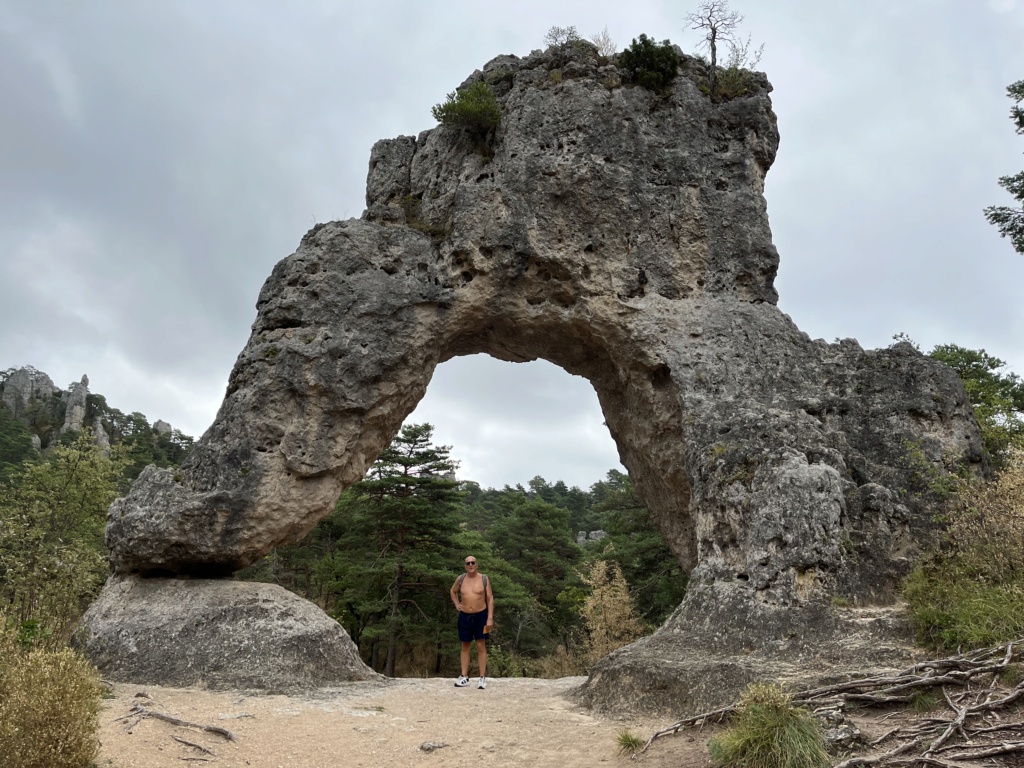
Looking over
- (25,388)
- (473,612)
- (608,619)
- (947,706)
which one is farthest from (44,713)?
(25,388)

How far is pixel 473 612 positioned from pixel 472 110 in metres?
8.82

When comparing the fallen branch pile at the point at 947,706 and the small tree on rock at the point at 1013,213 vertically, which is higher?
the small tree on rock at the point at 1013,213

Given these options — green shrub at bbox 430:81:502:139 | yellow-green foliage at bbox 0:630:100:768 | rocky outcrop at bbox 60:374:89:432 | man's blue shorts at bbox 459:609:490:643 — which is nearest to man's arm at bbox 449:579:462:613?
man's blue shorts at bbox 459:609:490:643

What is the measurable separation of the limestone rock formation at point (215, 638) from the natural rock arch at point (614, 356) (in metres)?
0.33

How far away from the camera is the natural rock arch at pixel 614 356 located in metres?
8.97

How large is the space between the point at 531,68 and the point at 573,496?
1729 inches

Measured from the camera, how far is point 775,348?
11.1 m

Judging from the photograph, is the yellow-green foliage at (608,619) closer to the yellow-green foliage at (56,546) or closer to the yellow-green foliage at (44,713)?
the yellow-green foliage at (56,546)

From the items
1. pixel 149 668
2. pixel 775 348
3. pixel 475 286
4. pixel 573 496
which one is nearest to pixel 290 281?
pixel 475 286

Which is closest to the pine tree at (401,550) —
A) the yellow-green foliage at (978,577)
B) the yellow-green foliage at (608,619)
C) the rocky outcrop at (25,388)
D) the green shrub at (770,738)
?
the yellow-green foliage at (608,619)

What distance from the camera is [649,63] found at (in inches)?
516

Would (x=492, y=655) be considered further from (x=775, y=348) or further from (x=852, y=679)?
(x=852, y=679)

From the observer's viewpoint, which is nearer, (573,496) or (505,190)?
(505,190)

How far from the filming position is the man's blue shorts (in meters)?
9.63
